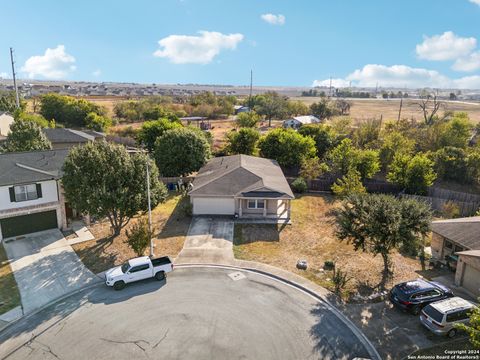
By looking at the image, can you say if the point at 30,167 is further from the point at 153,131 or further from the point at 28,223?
the point at 153,131

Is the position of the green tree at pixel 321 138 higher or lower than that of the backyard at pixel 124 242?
higher

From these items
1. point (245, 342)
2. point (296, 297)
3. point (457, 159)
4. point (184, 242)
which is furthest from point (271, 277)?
point (457, 159)

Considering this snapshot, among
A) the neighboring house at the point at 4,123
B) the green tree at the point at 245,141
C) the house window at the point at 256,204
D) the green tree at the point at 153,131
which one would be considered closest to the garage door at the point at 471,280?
the house window at the point at 256,204

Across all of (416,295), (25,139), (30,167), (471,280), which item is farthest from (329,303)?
(25,139)

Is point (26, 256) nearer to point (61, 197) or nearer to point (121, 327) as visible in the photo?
point (61, 197)

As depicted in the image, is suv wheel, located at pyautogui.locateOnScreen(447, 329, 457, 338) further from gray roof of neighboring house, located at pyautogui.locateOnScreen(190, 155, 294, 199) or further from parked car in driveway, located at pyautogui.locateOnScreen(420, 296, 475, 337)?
gray roof of neighboring house, located at pyautogui.locateOnScreen(190, 155, 294, 199)

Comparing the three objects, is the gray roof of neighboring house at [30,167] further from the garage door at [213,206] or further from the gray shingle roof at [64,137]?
the gray shingle roof at [64,137]
